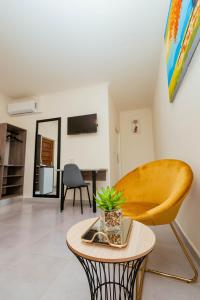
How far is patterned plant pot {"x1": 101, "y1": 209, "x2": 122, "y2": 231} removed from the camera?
761 millimetres

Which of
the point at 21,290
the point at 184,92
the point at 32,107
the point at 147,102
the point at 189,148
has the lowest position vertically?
the point at 21,290

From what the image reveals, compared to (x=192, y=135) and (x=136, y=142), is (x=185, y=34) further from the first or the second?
(x=136, y=142)

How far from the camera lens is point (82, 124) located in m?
3.62

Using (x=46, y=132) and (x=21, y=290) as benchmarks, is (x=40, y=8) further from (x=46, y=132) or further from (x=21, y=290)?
(x=21, y=290)

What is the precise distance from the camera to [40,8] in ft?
6.39

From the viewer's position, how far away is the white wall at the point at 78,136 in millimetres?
3531

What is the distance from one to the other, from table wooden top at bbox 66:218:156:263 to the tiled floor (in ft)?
1.41

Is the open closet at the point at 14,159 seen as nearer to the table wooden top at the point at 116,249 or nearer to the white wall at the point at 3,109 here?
the white wall at the point at 3,109

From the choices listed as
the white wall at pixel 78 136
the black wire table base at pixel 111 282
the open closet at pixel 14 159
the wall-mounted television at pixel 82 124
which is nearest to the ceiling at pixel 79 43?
the white wall at pixel 78 136

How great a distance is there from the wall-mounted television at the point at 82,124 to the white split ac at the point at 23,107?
3.54ft

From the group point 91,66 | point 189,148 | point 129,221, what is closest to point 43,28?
point 91,66

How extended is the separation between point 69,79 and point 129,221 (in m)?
3.40

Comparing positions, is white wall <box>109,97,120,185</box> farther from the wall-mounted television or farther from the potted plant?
the potted plant

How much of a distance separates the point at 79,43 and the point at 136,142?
10.9 feet
